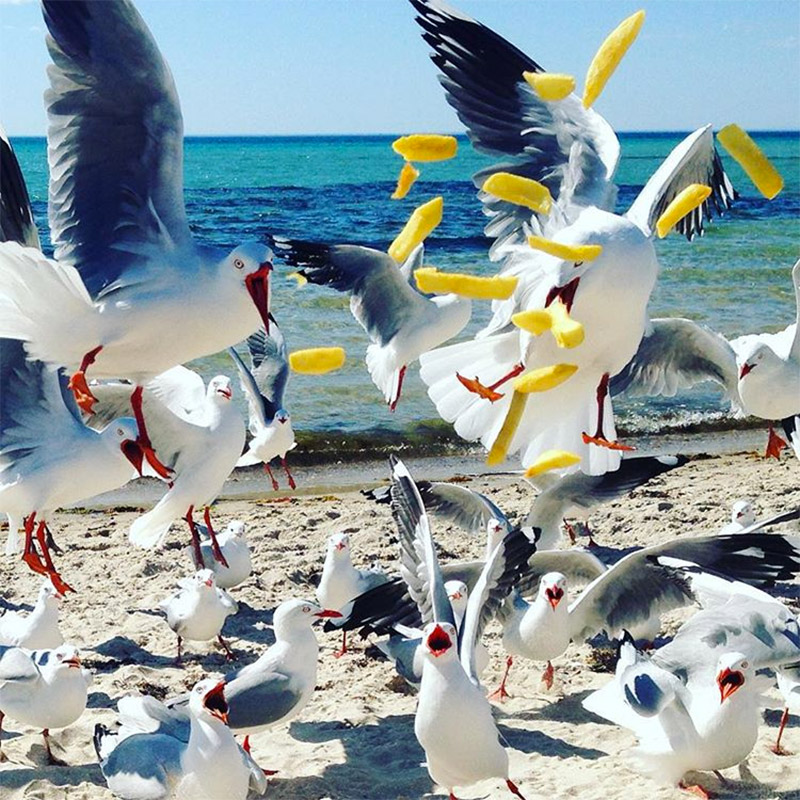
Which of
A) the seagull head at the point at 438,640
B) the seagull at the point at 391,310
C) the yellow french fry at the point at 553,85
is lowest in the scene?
the seagull head at the point at 438,640

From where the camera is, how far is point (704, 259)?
63.5 ft

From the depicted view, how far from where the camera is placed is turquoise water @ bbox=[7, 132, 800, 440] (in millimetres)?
10867

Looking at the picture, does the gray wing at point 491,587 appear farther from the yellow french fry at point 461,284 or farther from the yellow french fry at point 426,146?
the yellow french fry at point 426,146

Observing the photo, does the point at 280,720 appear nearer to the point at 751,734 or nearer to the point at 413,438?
the point at 751,734

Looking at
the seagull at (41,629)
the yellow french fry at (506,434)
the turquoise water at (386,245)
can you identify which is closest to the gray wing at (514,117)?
the yellow french fry at (506,434)

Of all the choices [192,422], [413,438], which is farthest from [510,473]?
[192,422]

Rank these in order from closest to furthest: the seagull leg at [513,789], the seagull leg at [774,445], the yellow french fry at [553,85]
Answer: the yellow french fry at [553,85] → the seagull leg at [513,789] → the seagull leg at [774,445]

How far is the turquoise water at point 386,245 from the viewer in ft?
35.7

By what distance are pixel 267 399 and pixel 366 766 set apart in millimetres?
3791

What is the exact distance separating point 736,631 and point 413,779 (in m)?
1.09

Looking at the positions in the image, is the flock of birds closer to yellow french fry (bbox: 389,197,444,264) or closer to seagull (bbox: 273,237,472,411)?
yellow french fry (bbox: 389,197,444,264)

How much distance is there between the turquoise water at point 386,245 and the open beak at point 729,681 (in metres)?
4.34

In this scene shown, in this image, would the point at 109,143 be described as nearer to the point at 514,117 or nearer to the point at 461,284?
the point at 461,284

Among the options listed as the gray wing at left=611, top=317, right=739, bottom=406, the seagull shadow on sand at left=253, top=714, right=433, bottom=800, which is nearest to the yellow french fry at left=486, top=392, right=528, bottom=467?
the seagull shadow on sand at left=253, top=714, right=433, bottom=800
